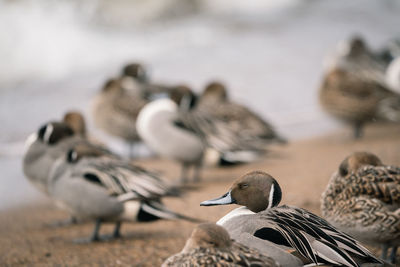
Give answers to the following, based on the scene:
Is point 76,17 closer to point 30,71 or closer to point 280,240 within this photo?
point 30,71

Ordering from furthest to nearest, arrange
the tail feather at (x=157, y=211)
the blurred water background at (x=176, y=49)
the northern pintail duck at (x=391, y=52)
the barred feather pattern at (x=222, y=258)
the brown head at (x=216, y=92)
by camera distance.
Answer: the northern pintail duck at (x=391, y=52), the blurred water background at (x=176, y=49), the brown head at (x=216, y=92), the tail feather at (x=157, y=211), the barred feather pattern at (x=222, y=258)

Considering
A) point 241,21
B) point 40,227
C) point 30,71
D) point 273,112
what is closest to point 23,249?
point 40,227

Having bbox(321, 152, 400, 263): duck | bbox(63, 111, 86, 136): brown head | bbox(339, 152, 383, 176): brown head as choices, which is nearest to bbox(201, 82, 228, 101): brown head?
bbox(63, 111, 86, 136): brown head

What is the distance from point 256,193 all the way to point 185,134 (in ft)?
10.7

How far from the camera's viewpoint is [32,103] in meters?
10.5

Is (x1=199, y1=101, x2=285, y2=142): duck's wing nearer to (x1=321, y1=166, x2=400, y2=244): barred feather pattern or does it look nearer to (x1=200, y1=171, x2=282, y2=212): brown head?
(x1=321, y1=166, x2=400, y2=244): barred feather pattern

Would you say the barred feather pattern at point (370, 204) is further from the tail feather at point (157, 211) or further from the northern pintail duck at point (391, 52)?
the northern pintail duck at point (391, 52)

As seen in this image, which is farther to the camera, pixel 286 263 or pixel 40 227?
pixel 40 227

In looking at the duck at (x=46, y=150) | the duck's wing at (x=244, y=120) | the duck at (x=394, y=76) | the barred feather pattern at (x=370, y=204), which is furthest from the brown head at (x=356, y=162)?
the duck at (x=394, y=76)

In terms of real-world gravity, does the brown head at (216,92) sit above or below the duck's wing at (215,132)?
above

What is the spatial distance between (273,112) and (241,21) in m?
7.79

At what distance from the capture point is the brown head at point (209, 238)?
2.73 meters

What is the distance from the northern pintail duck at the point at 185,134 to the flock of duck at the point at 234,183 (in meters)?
0.01

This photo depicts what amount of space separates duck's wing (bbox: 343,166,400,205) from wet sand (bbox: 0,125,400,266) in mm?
1079
